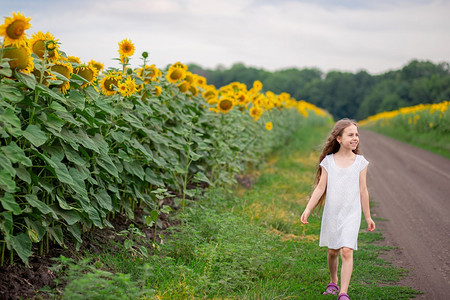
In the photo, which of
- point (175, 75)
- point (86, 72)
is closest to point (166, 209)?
point (86, 72)

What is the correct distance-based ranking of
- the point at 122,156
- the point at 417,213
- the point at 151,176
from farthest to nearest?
the point at 417,213 → the point at 151,176 → the point at 122,156

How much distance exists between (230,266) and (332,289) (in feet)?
2.94

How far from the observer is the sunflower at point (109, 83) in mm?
4609

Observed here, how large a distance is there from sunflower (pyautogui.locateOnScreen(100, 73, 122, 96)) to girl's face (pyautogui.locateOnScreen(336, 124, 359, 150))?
7.13 ft

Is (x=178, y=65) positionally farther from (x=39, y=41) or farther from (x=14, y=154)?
(x=14, y=154)

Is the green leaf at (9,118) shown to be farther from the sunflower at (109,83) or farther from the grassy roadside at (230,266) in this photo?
the sunflower at (109,83)

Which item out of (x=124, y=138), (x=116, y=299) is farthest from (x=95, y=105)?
(x=116, y=299)

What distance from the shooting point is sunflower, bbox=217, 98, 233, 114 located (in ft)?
24.0

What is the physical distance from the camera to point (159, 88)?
5770 millimetres

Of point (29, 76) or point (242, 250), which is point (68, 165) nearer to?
point (29, 76)

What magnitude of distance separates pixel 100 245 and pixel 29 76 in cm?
175

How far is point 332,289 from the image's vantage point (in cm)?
412

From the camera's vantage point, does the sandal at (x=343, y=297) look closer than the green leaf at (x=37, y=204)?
No

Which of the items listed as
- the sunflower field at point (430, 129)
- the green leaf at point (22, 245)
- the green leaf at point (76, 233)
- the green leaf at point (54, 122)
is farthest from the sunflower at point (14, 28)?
the sunflower field at point (430, 129)
